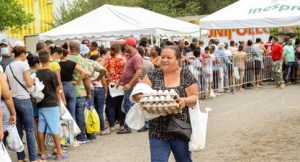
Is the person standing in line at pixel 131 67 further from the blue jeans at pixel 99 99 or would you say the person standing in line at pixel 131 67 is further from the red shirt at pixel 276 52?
the red shirt at pixel 276 52

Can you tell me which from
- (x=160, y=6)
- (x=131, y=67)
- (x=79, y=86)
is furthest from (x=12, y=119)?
(x=160, y=6)

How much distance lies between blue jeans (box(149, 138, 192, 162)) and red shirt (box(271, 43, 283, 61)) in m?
13.6

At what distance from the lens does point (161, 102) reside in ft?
17.3

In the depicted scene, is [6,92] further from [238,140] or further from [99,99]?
[238,140]

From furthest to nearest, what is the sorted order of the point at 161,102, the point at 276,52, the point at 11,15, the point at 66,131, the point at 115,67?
the point at 11,15, the point at 276,52, the point at 115,67, the point at 66,131, the point at 161,102

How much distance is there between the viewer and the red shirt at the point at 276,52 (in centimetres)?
1861

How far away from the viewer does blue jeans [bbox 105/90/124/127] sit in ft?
37.1

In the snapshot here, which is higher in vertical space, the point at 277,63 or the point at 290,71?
the point at 277,63

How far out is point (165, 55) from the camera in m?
5.65

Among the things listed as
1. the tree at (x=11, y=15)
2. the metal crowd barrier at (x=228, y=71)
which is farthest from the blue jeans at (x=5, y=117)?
the tree at (x=11, y=15)

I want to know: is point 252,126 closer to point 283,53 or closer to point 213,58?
point 213,58

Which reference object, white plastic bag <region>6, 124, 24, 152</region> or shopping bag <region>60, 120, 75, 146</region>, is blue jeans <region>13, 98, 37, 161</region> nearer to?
white plastic bag <region>6, 124, 24, 152</region>

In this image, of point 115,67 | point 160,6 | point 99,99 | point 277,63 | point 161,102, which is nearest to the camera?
point 161,102

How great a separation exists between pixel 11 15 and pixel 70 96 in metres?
20.5
